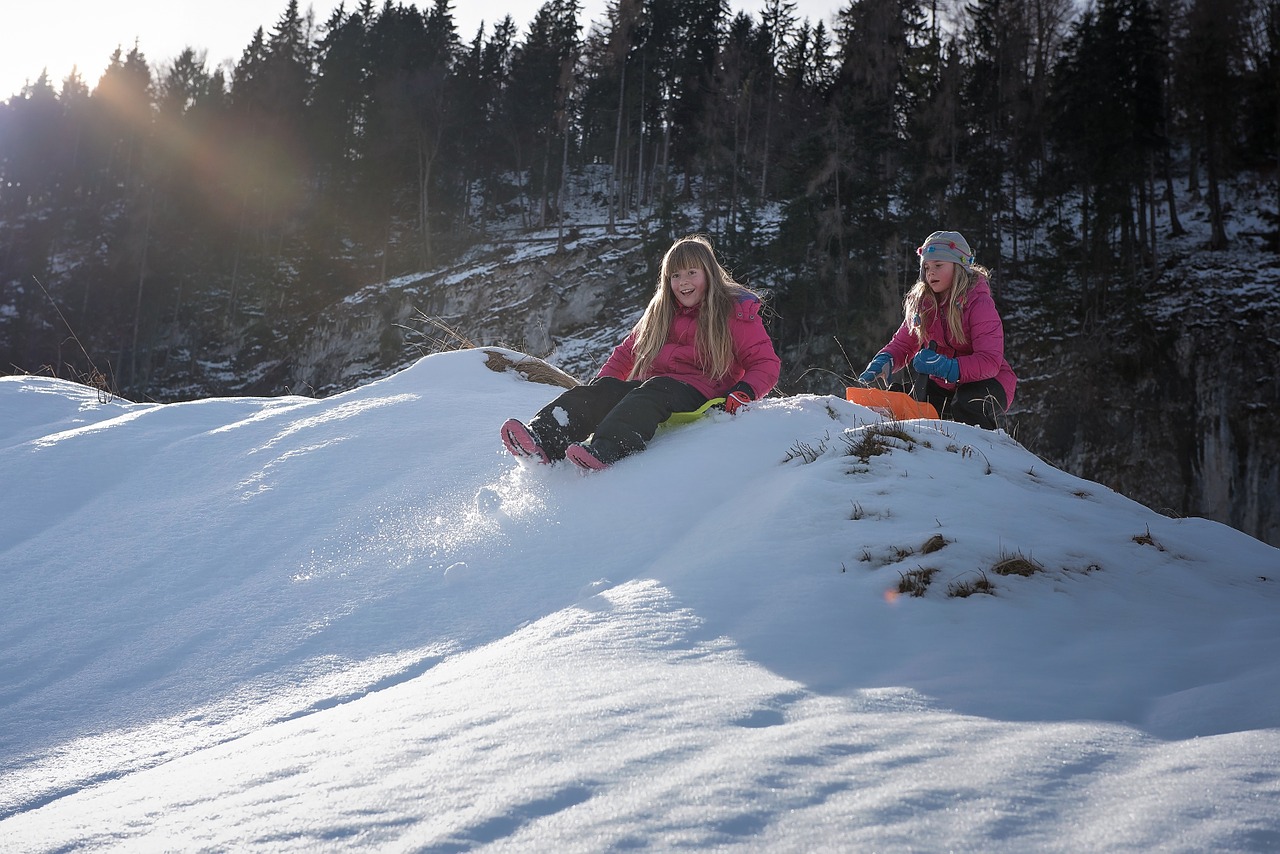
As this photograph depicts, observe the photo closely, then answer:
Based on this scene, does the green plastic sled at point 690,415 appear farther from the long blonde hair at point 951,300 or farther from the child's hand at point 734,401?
the long blonde hair at point 951,300

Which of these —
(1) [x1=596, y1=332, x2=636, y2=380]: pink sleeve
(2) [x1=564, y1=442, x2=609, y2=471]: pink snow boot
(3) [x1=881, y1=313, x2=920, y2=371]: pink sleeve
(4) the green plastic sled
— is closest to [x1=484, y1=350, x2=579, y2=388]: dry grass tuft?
(1) [x1=596, y1=332, x2=636, y2=380]: pink sleeve

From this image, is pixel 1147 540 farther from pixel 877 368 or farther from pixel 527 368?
pixel 527 368

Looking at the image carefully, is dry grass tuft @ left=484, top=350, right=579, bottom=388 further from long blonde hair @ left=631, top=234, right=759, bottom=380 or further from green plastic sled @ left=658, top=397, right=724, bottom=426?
green plastic sled @ left=658, top=397, right=724, bottom=426

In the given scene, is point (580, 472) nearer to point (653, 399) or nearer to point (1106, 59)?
point (653, 399)

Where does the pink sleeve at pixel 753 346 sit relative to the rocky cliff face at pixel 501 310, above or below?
below

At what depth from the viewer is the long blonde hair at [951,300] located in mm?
4836

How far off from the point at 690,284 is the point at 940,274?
1641 millimetres

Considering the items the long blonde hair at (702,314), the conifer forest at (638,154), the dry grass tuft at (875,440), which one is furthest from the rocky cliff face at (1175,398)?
the dry grass tuft at (875,440)

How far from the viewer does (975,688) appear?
1733 millimetres

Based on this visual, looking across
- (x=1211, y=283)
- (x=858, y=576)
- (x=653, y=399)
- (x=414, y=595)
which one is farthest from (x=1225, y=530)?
(x=1211, y=283)

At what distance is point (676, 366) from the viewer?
4480mm

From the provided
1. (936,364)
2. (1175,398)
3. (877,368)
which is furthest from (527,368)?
(1175,398)

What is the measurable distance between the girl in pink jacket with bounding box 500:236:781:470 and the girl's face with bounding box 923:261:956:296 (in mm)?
1253

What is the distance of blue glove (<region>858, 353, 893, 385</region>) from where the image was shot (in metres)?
4.84
